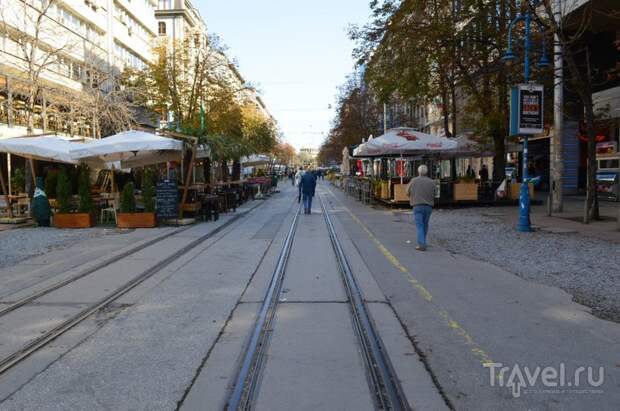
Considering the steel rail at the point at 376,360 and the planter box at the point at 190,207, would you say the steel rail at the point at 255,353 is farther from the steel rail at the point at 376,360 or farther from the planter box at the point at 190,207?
the planter box at the point at 190,207

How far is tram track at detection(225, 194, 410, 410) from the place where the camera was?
4.12 meters

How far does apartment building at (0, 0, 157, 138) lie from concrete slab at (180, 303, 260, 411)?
1715 centimetres

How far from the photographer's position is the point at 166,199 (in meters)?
17.1

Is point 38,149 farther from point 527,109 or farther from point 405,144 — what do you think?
point 527,109

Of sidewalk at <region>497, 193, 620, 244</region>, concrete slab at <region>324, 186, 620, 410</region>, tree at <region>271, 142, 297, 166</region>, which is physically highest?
tree at <region>271, 142, 297, 166</region>

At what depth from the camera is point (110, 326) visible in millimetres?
6184

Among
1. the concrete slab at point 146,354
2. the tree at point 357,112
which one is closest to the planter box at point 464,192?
the concrete slab at point 146,354

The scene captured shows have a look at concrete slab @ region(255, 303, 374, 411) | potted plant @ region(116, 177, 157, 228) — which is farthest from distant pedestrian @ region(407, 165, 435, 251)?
potted plant @ region(116, 177, 157, 228)

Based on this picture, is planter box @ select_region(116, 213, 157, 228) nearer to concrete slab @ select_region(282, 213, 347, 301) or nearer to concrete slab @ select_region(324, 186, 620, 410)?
concrete slab @ select_region(282, 213, 347, 301)

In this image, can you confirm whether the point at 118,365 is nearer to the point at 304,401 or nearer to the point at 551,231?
the point at 304,401

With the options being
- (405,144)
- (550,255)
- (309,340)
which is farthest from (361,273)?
(405,144)

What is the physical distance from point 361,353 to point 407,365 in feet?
1.59

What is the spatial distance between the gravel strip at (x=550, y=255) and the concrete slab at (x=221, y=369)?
4.07 metres

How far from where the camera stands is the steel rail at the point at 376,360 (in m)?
4.11
